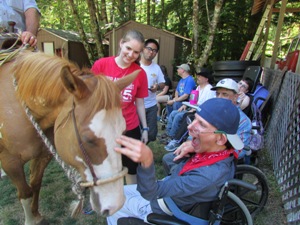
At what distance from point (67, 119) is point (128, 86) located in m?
1.05

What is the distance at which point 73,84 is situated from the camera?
124 cm

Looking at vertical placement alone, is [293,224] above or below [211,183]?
below

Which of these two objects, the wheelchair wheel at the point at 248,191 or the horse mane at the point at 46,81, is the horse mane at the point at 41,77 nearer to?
the horse mane at the point at 46,81

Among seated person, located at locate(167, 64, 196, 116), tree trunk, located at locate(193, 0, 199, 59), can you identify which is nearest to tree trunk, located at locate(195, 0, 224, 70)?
tree trunk, located at locate(193, 0, 199, 59)

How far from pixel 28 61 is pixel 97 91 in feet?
2.38

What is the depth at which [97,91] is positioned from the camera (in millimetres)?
1277

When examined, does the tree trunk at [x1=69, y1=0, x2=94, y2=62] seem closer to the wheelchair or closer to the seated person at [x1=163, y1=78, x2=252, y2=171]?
the seated person at [x1=163, y1=78, x2=252, y2=171]

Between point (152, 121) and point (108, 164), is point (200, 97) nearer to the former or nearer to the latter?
point (152, 121)

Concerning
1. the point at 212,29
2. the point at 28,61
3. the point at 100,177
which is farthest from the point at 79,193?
the point at 212,29

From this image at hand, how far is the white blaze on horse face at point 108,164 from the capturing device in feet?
4.00

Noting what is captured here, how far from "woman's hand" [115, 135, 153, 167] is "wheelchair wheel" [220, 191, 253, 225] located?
3.19ft

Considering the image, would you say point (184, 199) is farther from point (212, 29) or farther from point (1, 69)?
point (212, 29)

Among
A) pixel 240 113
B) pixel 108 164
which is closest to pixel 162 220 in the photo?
pixel 108 164

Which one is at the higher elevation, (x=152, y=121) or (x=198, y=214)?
(x=198, y=214)
